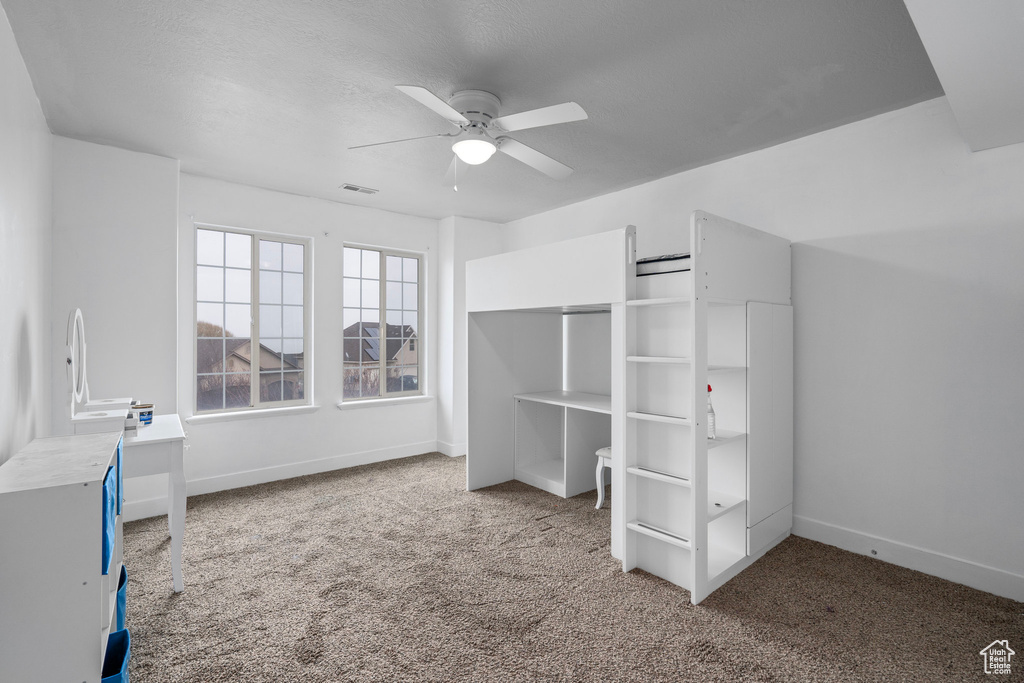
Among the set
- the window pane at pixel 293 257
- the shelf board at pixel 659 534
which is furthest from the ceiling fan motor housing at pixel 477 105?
the window pane at pixel 293 257

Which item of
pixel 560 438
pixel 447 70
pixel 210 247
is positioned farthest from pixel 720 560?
pixel 210 247

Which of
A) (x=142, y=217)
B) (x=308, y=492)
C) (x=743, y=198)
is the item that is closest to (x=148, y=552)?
(x=308, y=492)

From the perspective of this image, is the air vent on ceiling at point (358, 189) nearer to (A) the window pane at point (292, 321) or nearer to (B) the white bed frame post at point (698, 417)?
(A) the window pane at point (292, 321)

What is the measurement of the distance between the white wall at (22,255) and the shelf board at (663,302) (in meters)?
2.88

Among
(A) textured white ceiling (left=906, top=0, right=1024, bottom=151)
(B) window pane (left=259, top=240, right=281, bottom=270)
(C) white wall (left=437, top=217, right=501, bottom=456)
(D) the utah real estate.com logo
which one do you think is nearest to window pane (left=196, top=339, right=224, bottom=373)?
(B) window pane (left=259, top=240, right=281, bottom=270)

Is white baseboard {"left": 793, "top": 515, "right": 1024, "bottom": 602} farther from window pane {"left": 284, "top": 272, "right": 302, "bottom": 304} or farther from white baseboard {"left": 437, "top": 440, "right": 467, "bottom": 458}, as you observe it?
window pane {"left": 284, "top": 272, "right": 302, "bottom": 304}

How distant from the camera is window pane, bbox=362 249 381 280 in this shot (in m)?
5.20

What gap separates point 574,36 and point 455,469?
153 inches

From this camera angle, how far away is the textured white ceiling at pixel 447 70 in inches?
80.4

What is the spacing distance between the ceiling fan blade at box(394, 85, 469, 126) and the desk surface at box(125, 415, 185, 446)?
78.5 inches

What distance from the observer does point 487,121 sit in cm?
274

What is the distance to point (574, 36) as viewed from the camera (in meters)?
2.19

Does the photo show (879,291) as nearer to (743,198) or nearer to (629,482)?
(743,198)

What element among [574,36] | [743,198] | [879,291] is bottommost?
[879,291]
